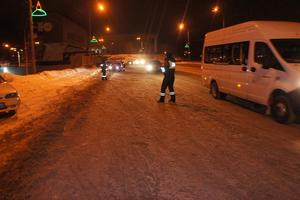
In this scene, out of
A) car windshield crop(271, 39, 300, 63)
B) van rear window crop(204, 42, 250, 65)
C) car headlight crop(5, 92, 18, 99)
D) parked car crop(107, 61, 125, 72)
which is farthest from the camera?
parked car crop(107, 61, 125, 72)

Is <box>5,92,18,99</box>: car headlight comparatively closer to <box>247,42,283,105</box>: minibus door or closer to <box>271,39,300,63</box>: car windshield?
<box>247,42,283,105</box>: minibus door

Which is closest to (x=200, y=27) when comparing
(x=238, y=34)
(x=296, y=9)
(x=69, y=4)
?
(x=69, y=4)

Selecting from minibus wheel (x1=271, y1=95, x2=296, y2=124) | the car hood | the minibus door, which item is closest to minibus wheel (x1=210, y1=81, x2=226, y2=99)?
the minibus door

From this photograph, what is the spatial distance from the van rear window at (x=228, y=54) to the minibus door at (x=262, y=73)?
0.63 meters

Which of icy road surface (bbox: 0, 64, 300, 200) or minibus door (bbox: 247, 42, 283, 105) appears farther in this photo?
minibus door (bbox: 247, 42, 283, 105)

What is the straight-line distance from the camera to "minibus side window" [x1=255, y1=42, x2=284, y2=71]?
933 centimetres

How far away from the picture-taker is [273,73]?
30.8ft

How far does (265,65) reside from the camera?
975 cm

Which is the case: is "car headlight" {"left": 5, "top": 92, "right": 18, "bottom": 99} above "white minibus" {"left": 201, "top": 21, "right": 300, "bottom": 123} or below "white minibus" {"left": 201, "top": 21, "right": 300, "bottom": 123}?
below

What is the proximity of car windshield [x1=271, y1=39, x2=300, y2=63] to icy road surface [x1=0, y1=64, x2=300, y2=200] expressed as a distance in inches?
70.9

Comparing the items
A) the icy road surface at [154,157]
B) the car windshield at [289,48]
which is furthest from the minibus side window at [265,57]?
the icy road surface at [154,157]

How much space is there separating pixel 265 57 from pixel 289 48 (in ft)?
2.24

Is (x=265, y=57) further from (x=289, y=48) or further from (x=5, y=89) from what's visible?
(x=5, y=89)

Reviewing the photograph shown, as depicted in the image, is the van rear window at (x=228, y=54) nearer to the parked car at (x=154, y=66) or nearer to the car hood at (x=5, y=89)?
the car hood at (x=5, y=89)
